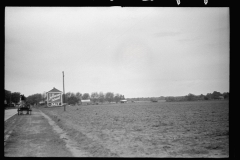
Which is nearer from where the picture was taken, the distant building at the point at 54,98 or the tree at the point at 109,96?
the distant building at the point at 54,98

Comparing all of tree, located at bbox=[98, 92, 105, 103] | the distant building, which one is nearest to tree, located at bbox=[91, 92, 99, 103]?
tree, located at bbox=[98, 92, 105, 103]

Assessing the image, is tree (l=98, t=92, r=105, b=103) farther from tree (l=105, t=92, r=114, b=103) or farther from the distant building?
the distant building

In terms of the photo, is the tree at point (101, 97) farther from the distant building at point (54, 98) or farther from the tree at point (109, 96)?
the distant building at point (54, 98)

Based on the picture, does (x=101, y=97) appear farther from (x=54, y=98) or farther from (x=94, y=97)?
(x=54, y=98)

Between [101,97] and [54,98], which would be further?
[101,97]

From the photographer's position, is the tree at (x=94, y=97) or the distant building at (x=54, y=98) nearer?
the distant building at (x=54, y=98)

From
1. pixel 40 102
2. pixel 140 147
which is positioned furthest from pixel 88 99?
pixel 140 147

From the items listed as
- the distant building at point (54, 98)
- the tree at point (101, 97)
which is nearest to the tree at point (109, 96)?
the tree at point (101, 97)

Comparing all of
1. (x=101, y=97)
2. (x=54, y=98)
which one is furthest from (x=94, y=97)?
(x=54, y=98)

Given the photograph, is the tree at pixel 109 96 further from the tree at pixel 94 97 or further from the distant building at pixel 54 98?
the distant building at pixel 54 98

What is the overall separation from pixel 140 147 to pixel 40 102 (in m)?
72.3

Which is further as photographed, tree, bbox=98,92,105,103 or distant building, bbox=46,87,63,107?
tree, bbox=98,92,105,103
